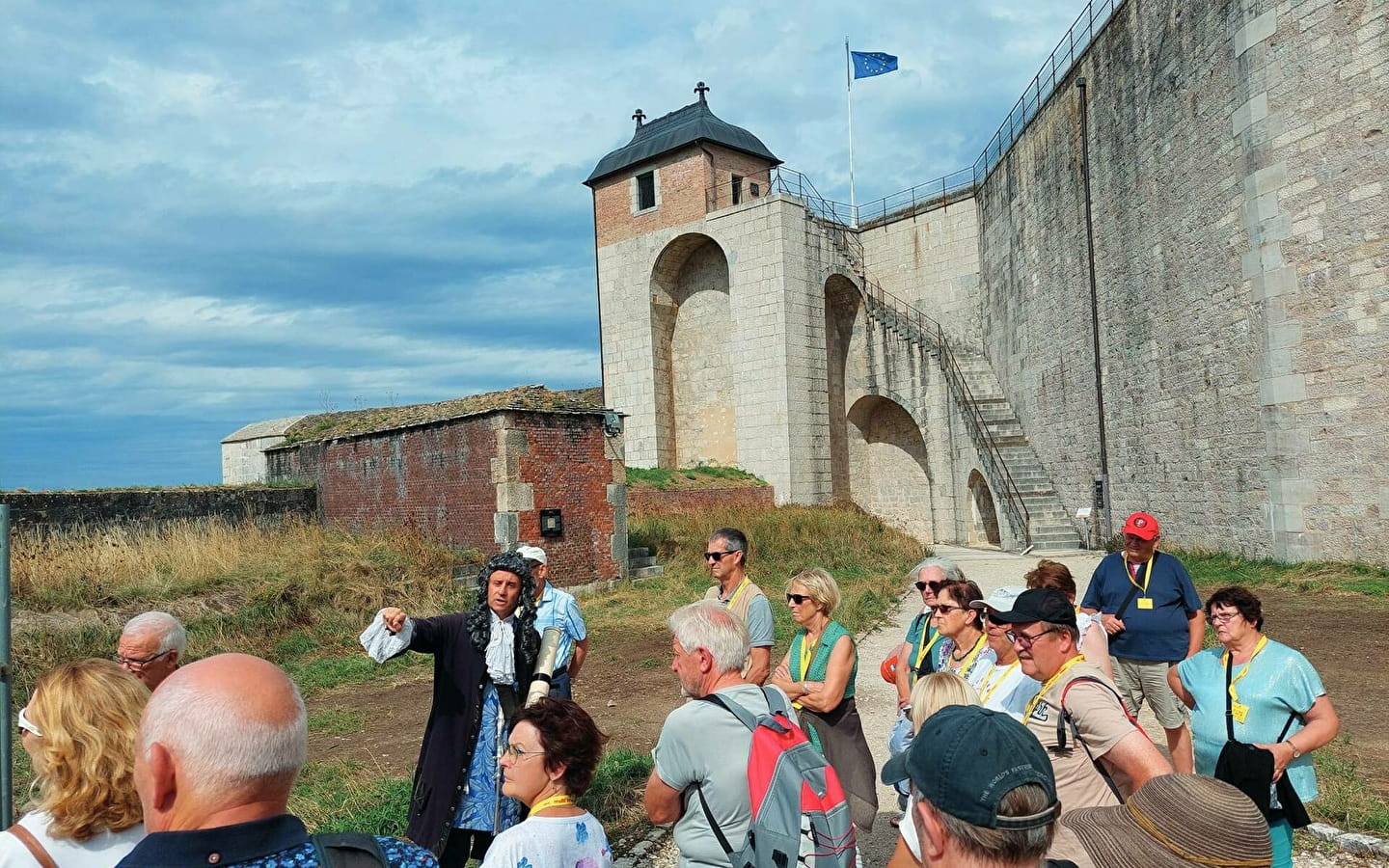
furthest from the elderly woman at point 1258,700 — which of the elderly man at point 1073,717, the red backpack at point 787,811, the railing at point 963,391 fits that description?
the railing at point 963,391

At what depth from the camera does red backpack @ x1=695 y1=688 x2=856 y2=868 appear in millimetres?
2416

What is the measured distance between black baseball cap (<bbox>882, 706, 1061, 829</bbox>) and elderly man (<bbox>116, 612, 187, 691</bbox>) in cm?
276

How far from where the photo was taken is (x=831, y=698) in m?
3.81

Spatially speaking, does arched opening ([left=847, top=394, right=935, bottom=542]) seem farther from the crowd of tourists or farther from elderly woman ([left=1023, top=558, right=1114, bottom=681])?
elderly woman ([left=1023, top=558, right=1114, bottom=681])

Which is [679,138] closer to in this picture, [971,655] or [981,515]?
[981,515]

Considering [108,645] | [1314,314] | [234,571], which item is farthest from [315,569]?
[1314,314]

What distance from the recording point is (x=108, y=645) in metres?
9.59

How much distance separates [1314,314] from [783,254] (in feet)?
44.1

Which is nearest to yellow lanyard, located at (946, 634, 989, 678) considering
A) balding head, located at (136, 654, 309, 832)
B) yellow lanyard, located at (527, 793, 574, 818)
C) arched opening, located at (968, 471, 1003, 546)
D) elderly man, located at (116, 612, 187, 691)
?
yellow lanyard, located at (527, 793, 574, 818)

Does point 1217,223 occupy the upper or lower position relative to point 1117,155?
lower

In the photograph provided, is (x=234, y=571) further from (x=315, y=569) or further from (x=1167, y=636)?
(x=1167, y=636)

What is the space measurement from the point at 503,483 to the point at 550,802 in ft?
36.2

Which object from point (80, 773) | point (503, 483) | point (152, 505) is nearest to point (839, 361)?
point (503, 483)

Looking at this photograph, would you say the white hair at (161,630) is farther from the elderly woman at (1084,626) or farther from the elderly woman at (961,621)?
the elderly woman at (1084,626)
